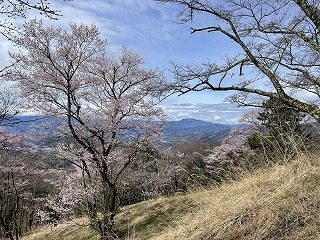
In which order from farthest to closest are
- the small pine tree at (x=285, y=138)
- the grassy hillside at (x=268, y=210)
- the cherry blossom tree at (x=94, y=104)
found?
the cherry blossom tree at (x=94, y=104) < the small pine tree at (x=285, y=138) < the grassy hillside at (x=268, y=210)

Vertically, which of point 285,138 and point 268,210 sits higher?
point 285,138

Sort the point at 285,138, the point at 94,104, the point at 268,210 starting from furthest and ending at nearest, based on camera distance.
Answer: the point at 94,104 → the point at 285,138 → the point at 268,210

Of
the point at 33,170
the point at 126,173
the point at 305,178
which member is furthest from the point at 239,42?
the point at 33,170

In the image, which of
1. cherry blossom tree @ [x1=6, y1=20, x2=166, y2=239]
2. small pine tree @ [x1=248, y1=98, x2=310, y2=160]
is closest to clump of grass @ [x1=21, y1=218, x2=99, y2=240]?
cherry blossom tree @ [x1=6, y1=20, x2=166, y2=239]

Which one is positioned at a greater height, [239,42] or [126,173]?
[239,42]

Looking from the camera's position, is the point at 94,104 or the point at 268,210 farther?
the point at 94,104

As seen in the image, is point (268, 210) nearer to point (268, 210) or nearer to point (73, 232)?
point (268, 210)

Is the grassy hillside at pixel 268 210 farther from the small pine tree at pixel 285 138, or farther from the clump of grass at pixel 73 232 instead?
the clump of grass at pixel 73 232

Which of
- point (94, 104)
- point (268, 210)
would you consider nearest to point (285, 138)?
point (268, 210)

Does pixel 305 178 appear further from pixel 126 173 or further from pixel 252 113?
pixel 252 113

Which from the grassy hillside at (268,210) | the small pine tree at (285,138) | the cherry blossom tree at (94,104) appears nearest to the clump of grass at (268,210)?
the grassy hillside at (268,210)

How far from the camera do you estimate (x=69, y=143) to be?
11539mm

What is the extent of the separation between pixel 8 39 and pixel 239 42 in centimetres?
499

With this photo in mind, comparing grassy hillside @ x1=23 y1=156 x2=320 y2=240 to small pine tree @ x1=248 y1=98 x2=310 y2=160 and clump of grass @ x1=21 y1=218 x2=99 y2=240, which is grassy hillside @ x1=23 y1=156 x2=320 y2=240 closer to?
small pine tree @ x1=248 y1=98 x2=310 y2=160
